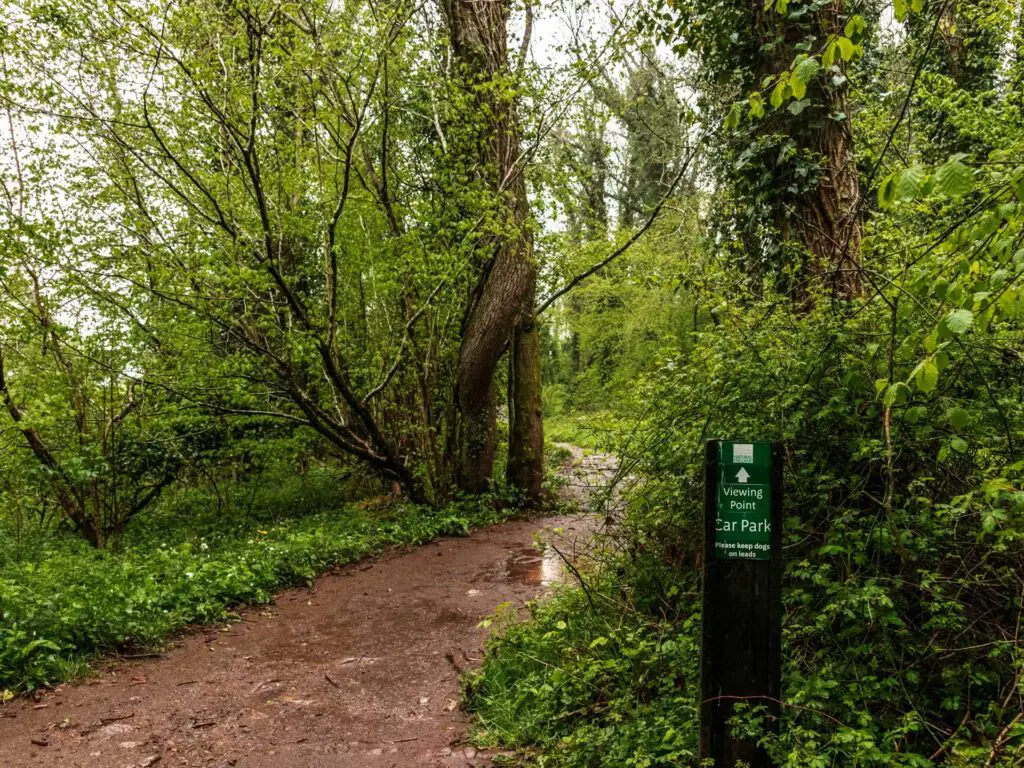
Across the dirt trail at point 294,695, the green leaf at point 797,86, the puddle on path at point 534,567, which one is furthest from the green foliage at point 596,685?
the green leaf at point 797,86

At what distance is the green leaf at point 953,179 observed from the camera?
208 centimetres

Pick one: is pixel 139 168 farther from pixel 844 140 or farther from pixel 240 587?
pixel 844 140

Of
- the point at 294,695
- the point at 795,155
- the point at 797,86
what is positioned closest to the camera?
the point at 797,86

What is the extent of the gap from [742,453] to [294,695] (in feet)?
12.8

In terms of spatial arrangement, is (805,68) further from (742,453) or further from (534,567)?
(534,567)

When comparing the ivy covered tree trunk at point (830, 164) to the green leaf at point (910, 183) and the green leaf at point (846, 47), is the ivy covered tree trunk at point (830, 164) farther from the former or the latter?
the green leaf at point (910, 183)

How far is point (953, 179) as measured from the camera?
2105 millimetres

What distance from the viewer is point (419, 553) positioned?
919 centimetres

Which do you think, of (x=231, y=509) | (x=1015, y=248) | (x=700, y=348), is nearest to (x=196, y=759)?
(x=700, y=348)

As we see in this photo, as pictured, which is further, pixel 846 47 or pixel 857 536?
pixel 857 536

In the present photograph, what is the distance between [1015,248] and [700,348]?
2.48 metres

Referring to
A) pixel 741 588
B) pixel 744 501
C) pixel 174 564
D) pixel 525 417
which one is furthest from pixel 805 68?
pixel 525 417

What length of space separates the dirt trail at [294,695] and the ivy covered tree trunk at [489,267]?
4.53 m

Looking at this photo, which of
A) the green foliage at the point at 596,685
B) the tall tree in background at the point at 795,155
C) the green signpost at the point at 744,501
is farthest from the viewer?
the tall tree in background at the point at 795,155
